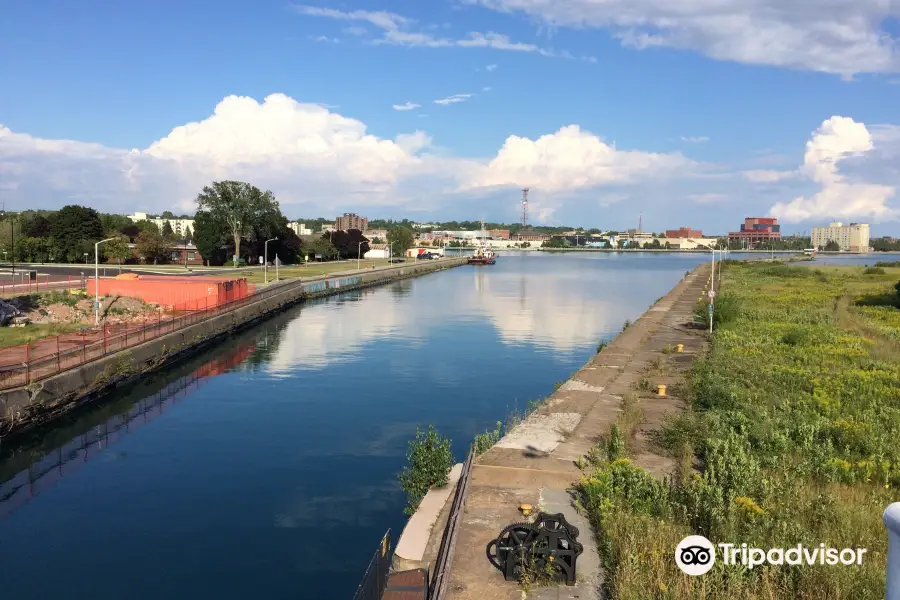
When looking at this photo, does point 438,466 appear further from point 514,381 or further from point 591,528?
point 514,381

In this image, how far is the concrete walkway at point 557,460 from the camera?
35.6 feet

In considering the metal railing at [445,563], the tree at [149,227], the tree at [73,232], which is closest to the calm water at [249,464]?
the metal railing at [445,563]

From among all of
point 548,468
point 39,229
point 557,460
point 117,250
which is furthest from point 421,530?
point 39,229

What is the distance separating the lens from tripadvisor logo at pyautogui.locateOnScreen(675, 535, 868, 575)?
32.8 ft

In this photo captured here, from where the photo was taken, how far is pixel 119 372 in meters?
32.0

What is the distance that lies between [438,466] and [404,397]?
1471 cm

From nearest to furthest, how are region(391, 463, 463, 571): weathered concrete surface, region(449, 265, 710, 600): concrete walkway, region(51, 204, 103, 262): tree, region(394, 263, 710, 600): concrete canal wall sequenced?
region(449, 265, 710, 600): concrete walkway → region(394, 263, 710, 600): concrete canal wall → region(391, 463, 463, 571): weathered concrete surface → region(51, 204, 103, 262): tree

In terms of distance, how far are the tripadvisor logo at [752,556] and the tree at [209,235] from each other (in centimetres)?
10162

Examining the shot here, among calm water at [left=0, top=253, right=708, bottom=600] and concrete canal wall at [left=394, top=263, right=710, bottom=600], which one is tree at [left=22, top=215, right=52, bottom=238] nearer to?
calm water at [left=0, top=253, right=708, bottom=600]

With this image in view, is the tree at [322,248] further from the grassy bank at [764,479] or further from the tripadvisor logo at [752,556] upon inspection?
the tripadvisor logo at [752,556]

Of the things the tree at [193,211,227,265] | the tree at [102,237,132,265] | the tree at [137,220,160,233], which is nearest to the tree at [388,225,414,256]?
the tree at [137,220,160,233]

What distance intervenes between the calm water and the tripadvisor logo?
24.2ft

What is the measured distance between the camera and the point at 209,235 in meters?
103

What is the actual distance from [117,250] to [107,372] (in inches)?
2697
